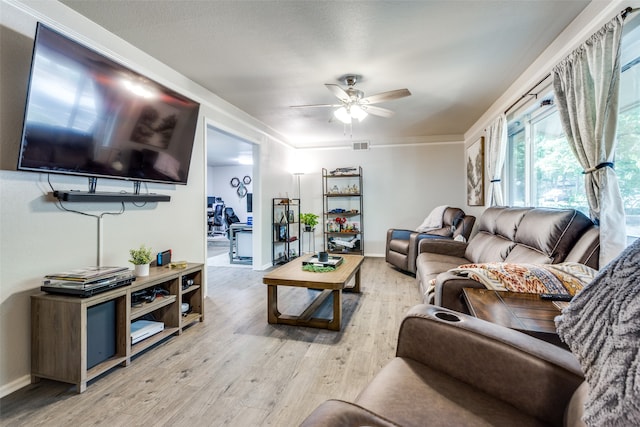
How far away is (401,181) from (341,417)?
219 inches

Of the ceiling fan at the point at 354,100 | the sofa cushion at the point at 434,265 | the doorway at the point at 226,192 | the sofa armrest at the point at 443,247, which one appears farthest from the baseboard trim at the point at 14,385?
the doorway at the point at 226,192

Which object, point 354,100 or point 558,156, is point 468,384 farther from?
point 354,100

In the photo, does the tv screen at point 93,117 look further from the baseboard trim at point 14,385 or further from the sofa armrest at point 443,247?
the sofa armrest at point 443,247

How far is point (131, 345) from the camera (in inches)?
82.2

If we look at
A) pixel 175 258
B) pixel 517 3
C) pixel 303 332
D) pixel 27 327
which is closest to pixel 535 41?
pixel 517 3

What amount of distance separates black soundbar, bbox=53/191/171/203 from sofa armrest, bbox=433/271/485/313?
2.33 metres

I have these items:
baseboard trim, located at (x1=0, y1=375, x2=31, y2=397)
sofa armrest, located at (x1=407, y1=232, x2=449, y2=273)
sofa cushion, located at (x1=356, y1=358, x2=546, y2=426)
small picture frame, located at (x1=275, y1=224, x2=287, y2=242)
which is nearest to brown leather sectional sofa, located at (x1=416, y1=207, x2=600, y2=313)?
sofa armrest, located at (x1=407, y1=232, x2=449, y2=273)

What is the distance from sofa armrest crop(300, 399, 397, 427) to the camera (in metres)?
0.67

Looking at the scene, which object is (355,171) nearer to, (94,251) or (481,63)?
(481,63)

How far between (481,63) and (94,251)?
3592mm

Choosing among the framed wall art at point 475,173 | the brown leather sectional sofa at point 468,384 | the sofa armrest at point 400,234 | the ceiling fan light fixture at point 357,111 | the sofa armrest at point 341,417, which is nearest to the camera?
the sofa armrest at point 341,417

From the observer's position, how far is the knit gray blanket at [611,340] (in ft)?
1.85

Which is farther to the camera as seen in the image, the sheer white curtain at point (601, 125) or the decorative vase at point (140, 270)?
the decorative vase at point (140, 270)

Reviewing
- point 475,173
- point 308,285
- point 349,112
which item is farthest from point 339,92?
point 475,173
